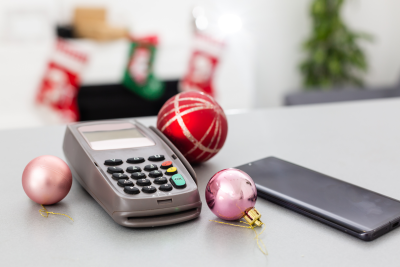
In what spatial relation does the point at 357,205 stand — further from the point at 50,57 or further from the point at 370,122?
the point at 50,57

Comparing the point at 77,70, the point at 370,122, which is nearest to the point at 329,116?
the point at 370,122

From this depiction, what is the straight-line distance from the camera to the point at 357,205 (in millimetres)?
397

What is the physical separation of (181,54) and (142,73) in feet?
0.91

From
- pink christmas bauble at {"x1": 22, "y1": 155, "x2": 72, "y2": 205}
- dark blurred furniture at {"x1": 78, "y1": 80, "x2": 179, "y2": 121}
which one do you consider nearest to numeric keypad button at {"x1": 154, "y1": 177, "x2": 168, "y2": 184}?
pink christmas bauble at {"x1": 22, "y1": 155, "x2": 72, "y2": 205}

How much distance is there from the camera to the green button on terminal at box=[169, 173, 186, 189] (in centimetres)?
39

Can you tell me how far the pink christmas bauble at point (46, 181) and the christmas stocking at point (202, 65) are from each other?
2097 millimetres

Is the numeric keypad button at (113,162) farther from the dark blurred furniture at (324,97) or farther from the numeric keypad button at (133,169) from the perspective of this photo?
the dark blurred furniture at (324,97)

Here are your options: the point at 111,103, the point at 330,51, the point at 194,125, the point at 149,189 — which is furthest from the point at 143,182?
the point at 330,51

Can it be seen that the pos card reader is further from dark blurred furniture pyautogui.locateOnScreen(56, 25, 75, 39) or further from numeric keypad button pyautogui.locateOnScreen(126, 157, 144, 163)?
dark blurred furniture pyautogui.locateOnScreen(56, 25, 75, 39)

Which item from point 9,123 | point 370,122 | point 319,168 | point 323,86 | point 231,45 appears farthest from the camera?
point 323,86

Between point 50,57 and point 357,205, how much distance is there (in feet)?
7.18

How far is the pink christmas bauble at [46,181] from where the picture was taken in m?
0.41

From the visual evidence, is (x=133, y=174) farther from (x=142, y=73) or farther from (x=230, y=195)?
(x=142, y=73)

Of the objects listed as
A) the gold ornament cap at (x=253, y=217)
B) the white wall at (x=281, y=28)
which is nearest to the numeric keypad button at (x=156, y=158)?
the gold ornament cap at (x=253, y=217)
